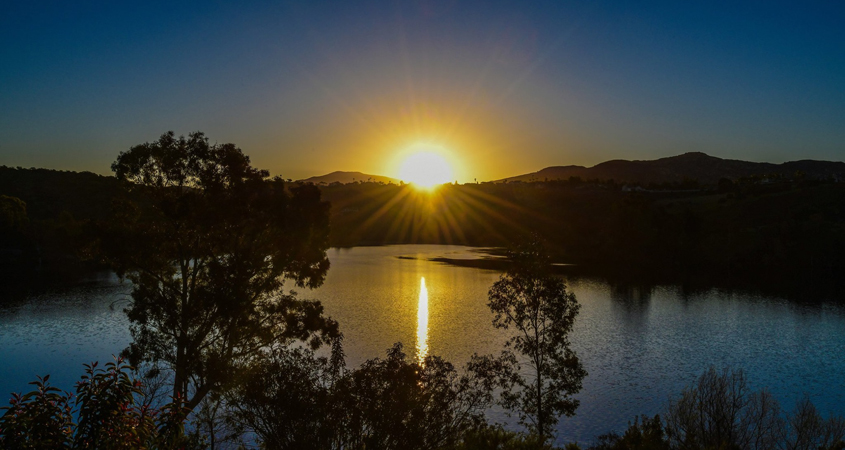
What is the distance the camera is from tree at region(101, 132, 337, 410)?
26.0 metres

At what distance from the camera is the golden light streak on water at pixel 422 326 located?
45.9m

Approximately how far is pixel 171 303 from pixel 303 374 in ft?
48.2

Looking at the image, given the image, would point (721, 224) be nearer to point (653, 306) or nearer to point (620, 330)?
point (653, 306)

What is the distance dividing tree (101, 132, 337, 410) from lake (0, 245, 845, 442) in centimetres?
522

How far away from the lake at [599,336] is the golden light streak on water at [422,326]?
144mm

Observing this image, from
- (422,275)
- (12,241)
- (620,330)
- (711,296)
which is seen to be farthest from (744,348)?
(12,241)

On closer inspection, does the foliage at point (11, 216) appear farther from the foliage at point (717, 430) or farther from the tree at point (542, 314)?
the foliage at point (717, 430)

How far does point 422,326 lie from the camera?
56.7 m

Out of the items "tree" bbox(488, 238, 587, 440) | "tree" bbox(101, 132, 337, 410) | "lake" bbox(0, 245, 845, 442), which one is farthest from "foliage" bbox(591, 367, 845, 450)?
"tree" bbox(101, 132, 337, 410)

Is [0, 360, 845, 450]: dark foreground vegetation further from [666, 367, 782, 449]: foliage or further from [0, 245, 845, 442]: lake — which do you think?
[0, 245, 845, 442]: lake

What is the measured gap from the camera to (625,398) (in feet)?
122

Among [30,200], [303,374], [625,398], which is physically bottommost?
[625,398]

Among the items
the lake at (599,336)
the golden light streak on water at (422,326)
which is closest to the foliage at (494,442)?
the lake at (599,336)

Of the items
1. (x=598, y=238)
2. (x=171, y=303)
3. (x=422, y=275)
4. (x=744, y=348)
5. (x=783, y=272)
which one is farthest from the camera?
(x=598, y=238)
